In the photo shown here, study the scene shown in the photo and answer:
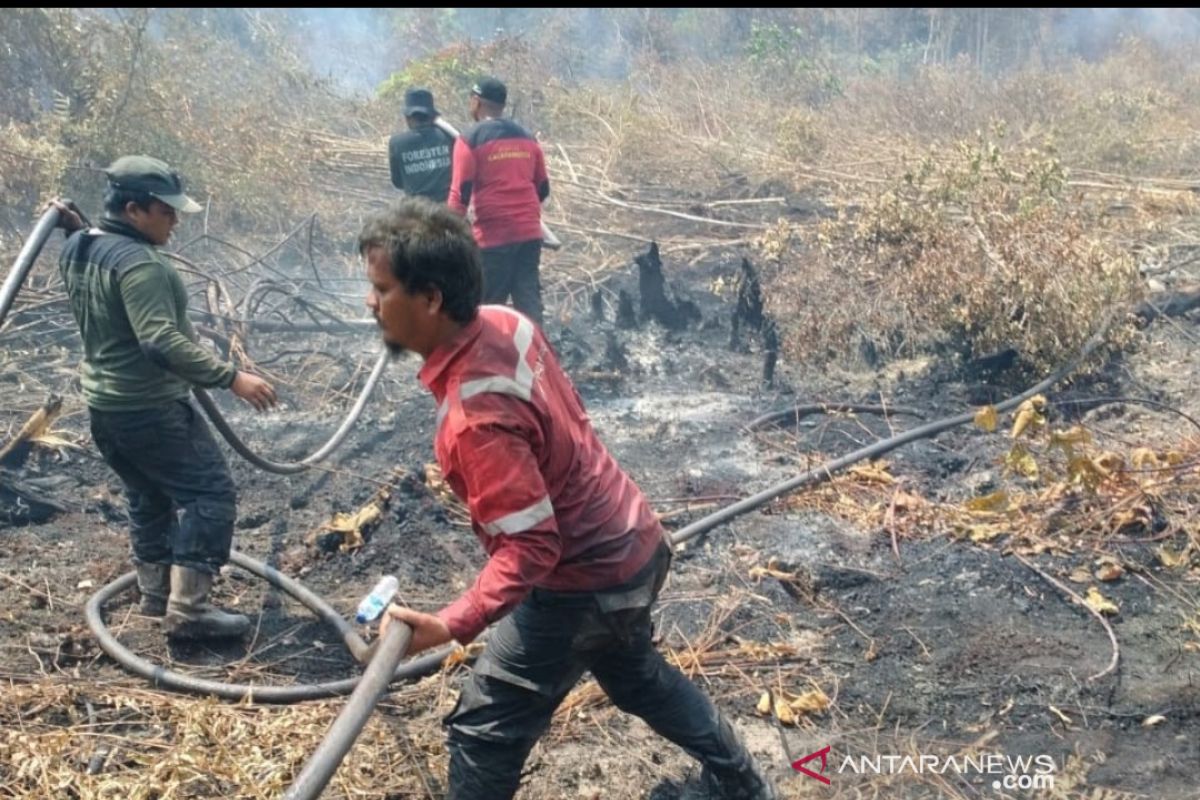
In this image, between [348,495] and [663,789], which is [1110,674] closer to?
[663,789]

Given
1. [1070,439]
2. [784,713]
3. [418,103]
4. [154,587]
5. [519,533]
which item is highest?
[418,103]

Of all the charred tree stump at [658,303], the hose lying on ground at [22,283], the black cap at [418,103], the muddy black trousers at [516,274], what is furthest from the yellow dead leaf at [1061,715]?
the black cap at [418,103]

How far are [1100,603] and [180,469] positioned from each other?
3.98 metres

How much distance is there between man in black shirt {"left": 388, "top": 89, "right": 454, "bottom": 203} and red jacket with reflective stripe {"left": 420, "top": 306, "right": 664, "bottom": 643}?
5.53m

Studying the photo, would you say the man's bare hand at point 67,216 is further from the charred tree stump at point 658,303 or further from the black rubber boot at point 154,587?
the charred tree stump at point 658,303

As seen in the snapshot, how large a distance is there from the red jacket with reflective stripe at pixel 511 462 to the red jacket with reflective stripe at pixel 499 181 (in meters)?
4.40

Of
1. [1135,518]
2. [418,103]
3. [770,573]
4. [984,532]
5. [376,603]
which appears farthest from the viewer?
[418,103]

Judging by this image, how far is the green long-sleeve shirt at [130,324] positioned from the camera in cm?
373

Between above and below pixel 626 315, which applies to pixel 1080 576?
below

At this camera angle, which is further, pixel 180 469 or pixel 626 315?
pixel 626 315

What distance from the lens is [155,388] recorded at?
3.96 meters

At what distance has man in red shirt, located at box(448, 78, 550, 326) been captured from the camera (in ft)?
22.4

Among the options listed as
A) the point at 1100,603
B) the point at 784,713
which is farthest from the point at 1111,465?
the point at 784,713

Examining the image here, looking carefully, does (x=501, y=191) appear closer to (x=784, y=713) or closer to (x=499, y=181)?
(x=499, y=181)
